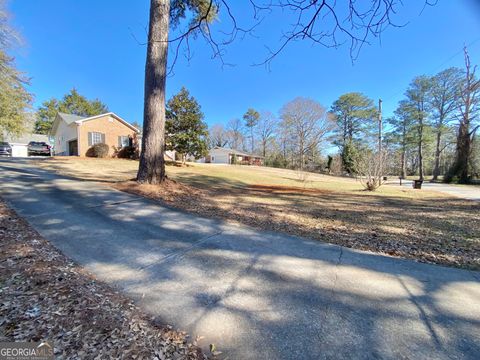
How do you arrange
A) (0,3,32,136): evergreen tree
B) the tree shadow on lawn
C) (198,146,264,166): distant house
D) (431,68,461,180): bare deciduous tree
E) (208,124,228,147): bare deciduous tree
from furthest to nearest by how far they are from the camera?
(208,124,228,147): bare deciduous tree < (198,146,264,166): distant house < (431,68,461,180): bare deciduous tree < (0,3,32,136): evergreen tree < the tree shadow on lawn

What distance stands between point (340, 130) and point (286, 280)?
146 ft

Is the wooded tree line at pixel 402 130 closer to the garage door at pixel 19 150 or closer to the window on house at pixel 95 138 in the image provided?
the window on house at pixel 95 138

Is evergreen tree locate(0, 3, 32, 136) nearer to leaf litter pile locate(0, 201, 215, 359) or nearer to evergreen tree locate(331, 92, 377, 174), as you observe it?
leaf litter pile locate(0, 201, 215, 359)

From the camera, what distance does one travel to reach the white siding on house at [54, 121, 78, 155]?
862 inches

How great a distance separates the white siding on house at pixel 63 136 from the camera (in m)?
21.9

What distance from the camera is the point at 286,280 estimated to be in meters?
2.64

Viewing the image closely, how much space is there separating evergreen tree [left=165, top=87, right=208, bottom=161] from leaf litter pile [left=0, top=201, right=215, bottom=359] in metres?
19.3

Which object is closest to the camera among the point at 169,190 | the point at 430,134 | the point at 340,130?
the point at 169,190

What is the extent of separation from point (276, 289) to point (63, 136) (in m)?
30.7

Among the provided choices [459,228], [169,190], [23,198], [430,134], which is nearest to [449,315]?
[459,228]

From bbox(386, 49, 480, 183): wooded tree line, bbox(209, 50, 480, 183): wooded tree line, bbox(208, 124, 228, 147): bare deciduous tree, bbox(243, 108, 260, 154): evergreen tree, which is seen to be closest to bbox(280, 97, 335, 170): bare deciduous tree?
bbox(209, 50, 480, 183): wooded tree line

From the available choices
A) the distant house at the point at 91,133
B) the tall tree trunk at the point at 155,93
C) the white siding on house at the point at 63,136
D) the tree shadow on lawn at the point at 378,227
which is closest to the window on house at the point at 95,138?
the distant house at the point at 91,133

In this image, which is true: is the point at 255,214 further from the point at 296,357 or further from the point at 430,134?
the point at 430,134

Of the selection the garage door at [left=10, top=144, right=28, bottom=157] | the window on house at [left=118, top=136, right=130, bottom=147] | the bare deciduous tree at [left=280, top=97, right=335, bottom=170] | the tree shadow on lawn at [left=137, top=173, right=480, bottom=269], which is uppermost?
the bare deciduous tree at [left=280, top=97, right=335, bottom=170]
